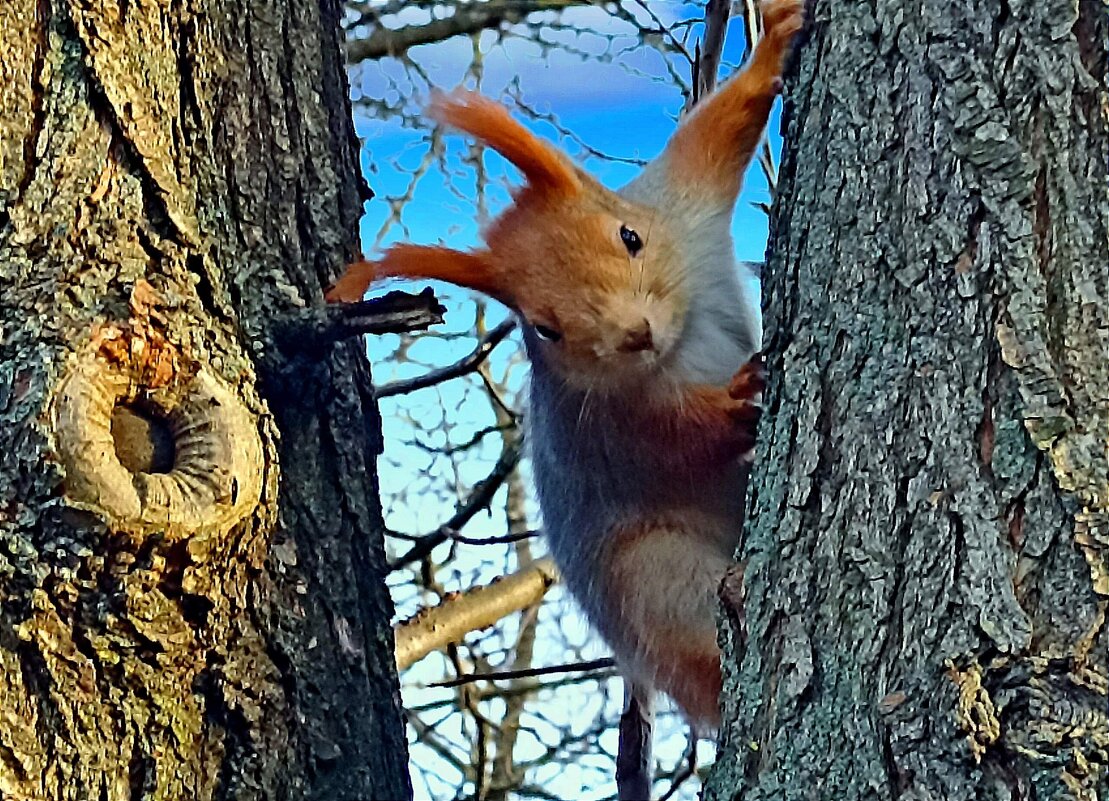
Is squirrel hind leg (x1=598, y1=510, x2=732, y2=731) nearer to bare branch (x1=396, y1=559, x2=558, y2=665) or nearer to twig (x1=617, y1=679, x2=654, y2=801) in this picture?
twig (x1=617, y1=679, x2=654, y2=801)

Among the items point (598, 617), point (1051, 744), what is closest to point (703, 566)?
point (598, 617)

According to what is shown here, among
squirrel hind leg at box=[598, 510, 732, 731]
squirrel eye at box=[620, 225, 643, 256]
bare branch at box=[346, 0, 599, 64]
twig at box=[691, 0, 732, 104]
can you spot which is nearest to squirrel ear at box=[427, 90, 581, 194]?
squirrel eye at box=[620, 225, 643, 256]

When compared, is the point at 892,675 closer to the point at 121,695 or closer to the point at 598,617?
the point at 121,695

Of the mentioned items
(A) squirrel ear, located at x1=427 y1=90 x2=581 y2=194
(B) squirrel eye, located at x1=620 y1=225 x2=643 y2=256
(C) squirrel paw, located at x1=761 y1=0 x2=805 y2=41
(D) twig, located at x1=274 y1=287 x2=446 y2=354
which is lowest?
(D) twig, located at x1=274 y1=287 x2=446 y2=354

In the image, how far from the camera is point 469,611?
8.24 ft

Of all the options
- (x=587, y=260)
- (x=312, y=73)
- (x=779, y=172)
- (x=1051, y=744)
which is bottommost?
(x=1051, y=744)

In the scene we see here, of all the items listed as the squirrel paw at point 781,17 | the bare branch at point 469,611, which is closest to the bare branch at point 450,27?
the bare branch at point 469,611

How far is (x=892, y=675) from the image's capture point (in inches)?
43.1

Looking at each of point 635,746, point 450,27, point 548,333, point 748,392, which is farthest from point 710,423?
point 450,27

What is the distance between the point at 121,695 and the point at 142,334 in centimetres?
41

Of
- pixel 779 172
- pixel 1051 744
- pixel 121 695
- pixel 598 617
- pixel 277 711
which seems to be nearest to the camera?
pixel 1051 744

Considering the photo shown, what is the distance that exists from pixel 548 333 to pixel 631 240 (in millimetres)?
180

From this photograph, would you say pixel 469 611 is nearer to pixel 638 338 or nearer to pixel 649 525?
pixel 649 525

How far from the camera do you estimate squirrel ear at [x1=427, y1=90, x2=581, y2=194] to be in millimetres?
1917
